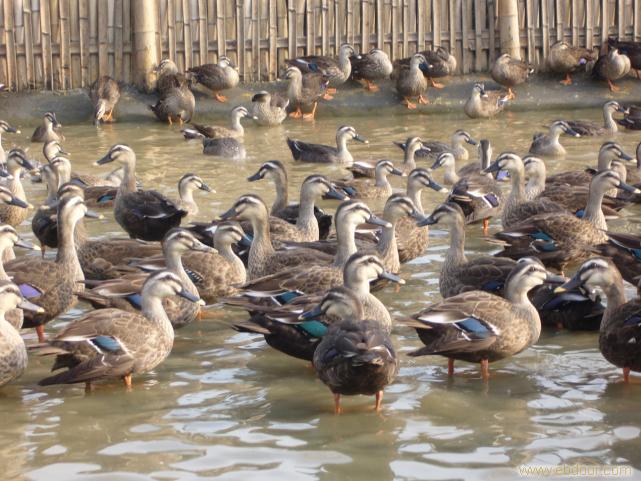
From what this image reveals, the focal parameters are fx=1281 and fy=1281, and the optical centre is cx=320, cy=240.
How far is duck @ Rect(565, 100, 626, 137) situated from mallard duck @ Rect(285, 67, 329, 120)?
4.04m

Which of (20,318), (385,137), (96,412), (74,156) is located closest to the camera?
(96,412)

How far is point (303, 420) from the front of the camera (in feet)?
25.8

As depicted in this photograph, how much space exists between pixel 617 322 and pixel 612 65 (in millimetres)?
12328

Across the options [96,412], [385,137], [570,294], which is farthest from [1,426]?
[385,137]

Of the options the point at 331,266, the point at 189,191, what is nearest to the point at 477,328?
the point at 331,266

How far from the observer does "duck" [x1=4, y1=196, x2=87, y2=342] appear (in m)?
9.59

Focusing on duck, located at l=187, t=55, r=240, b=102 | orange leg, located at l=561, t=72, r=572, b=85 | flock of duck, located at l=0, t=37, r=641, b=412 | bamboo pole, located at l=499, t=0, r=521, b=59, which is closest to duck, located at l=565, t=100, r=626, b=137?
flock of duck, located at l=0, t=37, r=641, b=412

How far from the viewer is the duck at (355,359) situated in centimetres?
757

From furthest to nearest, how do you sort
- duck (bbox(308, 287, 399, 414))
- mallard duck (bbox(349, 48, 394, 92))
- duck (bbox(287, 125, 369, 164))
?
mallard duck (bbox(349, 48, 394, 92)), duck (bbox(287, 125, 369, 164)), duck (bbox(308, 287, 399, 414))

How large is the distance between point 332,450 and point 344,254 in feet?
10.7

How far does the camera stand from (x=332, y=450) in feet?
24.1

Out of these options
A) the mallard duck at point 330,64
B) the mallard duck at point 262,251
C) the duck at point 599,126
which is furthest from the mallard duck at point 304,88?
the mallard duck at point 262,251

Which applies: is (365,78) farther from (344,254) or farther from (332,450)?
(332,450)

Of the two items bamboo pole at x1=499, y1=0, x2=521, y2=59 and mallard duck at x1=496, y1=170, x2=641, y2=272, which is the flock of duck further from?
bamboo pole at x1=499, y1=0, x2=521, y2=59
